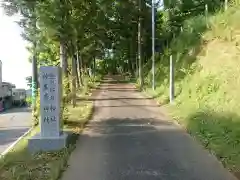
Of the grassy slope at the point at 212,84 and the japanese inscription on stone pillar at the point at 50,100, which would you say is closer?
the grassy slope at the point at 212,84

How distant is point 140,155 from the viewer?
10594 millimetres

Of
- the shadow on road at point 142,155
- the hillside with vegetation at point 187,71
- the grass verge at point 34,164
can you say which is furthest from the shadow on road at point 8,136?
the grass verge at point 34,164

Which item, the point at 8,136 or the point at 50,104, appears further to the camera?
the point at 8,136

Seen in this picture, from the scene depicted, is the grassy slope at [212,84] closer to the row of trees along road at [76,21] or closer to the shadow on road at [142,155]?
the shadow on road at [142,155]

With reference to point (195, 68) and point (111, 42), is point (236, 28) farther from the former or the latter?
point (111, 42)

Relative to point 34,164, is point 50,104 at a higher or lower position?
higher

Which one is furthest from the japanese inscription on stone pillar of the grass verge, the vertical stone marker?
the grass verge

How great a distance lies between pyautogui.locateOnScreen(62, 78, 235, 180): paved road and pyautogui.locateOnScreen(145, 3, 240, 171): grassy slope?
1.46 ft

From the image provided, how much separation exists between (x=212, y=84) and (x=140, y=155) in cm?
729

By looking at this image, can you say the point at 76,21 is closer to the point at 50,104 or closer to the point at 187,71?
the point at 187,71

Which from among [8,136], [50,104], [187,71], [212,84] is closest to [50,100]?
[50,104]

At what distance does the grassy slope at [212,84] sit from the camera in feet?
37.2

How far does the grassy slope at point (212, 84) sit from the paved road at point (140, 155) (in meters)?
0.45

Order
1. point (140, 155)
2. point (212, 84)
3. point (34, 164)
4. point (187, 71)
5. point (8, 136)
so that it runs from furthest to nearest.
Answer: point (187, 71) < point (8, 136) < point (212, 84) < point (140, 155) < point (34, 164)
